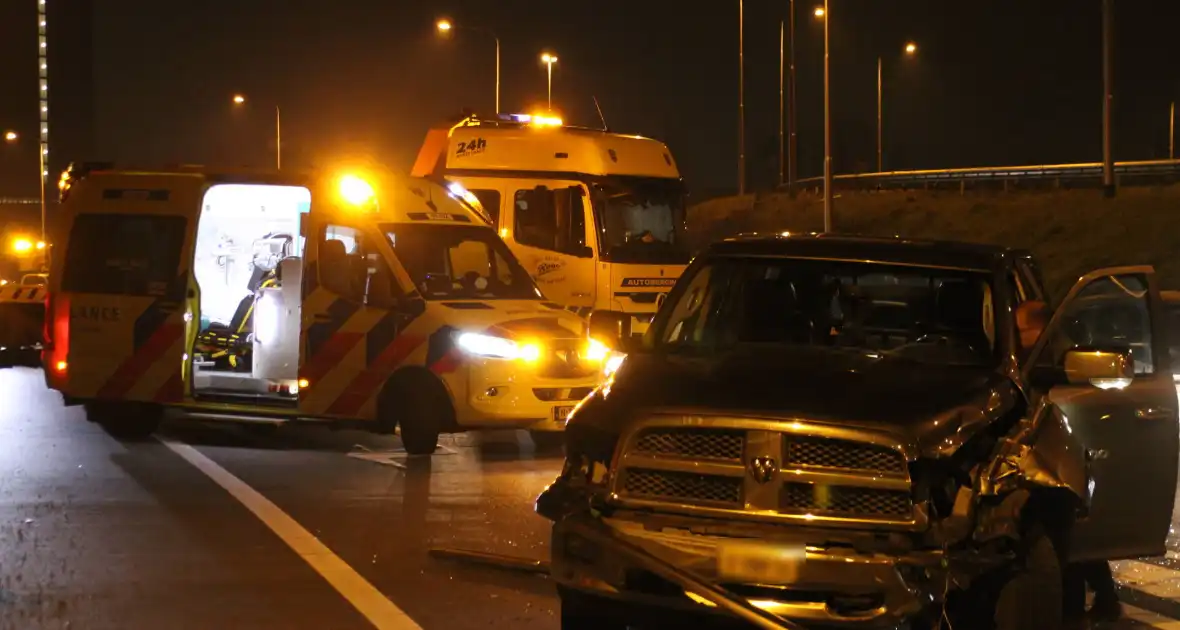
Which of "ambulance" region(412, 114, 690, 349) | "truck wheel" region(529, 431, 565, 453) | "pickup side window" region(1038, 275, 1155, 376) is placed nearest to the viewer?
"pickup side window" region(1038, 275, 1155, 376)

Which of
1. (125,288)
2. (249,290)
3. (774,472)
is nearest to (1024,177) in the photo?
(249,290)

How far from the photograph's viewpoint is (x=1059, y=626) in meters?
6.22

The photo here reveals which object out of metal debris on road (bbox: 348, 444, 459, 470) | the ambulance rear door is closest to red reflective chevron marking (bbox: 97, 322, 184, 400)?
the ambulance rear door

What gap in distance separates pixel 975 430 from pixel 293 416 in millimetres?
9168

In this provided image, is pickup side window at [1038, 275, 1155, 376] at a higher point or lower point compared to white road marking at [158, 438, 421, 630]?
higher

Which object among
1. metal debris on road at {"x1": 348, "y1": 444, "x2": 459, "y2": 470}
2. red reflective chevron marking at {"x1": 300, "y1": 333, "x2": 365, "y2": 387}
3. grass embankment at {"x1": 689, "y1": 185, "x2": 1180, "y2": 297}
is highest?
grass embankment at {"x1": 689, "y1": 185, "x2": 1180, "y2": 297}

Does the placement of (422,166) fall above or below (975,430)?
above

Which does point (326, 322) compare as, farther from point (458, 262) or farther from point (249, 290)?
point (249, 290)

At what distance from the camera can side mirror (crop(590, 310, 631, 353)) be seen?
306 inches

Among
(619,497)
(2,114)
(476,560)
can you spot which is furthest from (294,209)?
(2,114)

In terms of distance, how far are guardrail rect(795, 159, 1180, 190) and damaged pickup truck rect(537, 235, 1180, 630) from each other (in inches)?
1592

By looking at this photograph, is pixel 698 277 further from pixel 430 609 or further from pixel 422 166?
pixel 422 166

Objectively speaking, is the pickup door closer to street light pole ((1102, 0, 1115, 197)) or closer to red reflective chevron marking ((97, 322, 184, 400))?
red reflective chevron marking ((97, 322, 184, 400))

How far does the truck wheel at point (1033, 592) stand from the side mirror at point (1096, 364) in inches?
31.2
